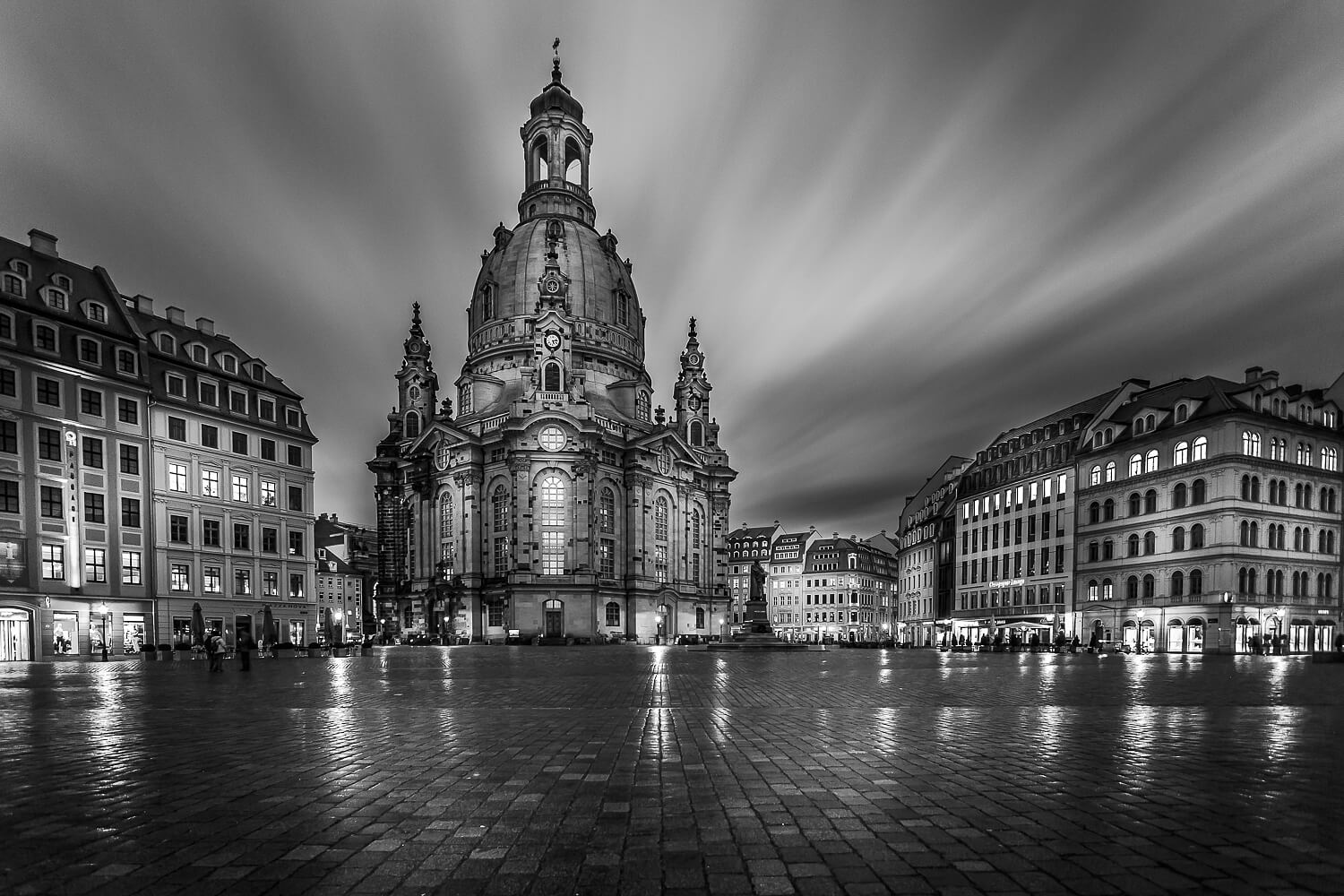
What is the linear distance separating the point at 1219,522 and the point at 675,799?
59709mm

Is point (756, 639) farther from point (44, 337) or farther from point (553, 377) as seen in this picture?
point (44, 337)

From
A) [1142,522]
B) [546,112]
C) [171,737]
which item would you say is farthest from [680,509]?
[171,737]

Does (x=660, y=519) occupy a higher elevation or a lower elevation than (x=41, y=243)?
lower

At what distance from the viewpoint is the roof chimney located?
43219mm

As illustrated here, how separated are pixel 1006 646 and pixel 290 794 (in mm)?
59031

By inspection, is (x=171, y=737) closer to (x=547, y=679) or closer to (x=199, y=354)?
(x=547, y=679)

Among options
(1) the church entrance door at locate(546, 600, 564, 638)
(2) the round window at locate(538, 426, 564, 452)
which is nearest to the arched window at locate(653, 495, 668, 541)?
(2) the round window at locate(538, 426, 564, 452)

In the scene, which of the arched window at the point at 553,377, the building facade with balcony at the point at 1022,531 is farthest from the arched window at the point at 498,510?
the building facade with balcony at the point at 1022,531

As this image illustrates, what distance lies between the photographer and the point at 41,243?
43.5 metres

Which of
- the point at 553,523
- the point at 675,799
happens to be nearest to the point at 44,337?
the point at 553,523

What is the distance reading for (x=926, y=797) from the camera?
237 inches

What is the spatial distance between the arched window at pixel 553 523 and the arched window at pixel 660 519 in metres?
13.4

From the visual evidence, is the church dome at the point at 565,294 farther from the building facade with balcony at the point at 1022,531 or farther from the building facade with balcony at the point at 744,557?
the building facade with balcony at the point at 744,557

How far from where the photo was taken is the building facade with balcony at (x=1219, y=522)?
5106 centimetres
